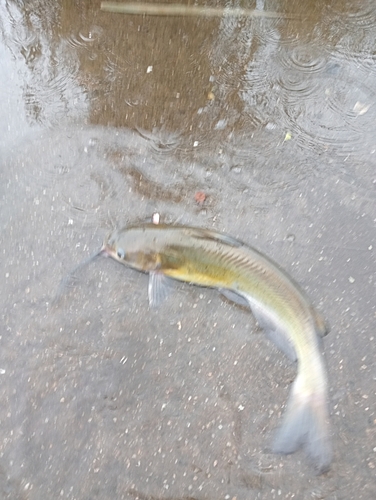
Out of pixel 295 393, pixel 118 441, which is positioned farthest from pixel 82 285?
pixel 295 393

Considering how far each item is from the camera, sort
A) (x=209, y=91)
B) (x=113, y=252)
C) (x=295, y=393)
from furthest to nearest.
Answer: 1. (x=209, y=91)
2. (x=113, y=252)
3. (x=295, y=393)

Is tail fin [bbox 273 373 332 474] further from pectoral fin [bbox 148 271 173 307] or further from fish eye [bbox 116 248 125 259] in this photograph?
fish eye [bbox 116 248 125 259]

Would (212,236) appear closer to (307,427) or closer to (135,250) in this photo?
(135,250)

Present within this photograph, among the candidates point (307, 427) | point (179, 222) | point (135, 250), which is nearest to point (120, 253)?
point (135, 250)

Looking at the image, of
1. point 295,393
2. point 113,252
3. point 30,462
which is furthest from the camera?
point 113,252

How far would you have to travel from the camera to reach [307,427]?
2.21 m

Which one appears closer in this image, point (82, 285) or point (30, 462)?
point (30, 462)

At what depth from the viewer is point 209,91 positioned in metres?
3.09

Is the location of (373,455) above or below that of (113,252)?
below

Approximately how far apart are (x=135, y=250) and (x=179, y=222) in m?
0.40

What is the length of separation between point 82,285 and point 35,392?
607 millimetres

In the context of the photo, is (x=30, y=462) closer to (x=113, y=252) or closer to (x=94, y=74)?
(x=113, y=252)

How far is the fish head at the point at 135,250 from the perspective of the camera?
245 centimetres

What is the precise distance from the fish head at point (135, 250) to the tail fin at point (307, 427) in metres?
0.92
